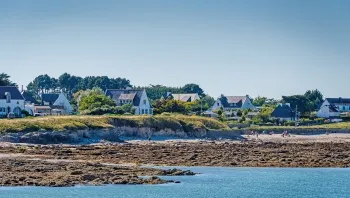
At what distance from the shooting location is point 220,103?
6058 inches

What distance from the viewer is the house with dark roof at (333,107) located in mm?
139675

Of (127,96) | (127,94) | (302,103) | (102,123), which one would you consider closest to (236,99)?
(302,103)

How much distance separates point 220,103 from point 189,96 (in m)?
7.41

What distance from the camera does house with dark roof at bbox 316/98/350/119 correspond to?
458 feet

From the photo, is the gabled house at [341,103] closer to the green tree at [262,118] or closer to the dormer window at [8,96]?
the green tree at [262,118]

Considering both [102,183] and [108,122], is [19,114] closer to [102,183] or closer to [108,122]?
[108,122]

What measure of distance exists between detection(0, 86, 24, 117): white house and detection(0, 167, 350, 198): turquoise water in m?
50.8

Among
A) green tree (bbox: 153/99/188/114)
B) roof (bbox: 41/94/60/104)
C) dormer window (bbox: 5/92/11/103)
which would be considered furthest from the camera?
roof (bbox: 41/94/60/104)

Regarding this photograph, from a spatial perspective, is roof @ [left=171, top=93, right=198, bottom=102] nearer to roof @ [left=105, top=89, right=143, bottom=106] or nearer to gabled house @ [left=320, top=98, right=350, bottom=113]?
gabled house @ [left=320, top=98, right=350, bottom=113]

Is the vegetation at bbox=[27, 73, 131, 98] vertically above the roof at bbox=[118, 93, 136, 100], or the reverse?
the vegetation at bbox=[27, 73, 131, 98]

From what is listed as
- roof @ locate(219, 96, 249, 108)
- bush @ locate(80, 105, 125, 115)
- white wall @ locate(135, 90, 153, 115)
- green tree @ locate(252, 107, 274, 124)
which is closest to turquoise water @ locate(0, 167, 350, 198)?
bush @ locate(80, 105, 125, 115)

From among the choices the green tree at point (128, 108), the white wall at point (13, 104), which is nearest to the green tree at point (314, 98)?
the green tree at point (128, 108)

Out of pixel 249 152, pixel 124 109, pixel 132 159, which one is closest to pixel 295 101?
pixel 124 109

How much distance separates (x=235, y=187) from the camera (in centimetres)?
4112
